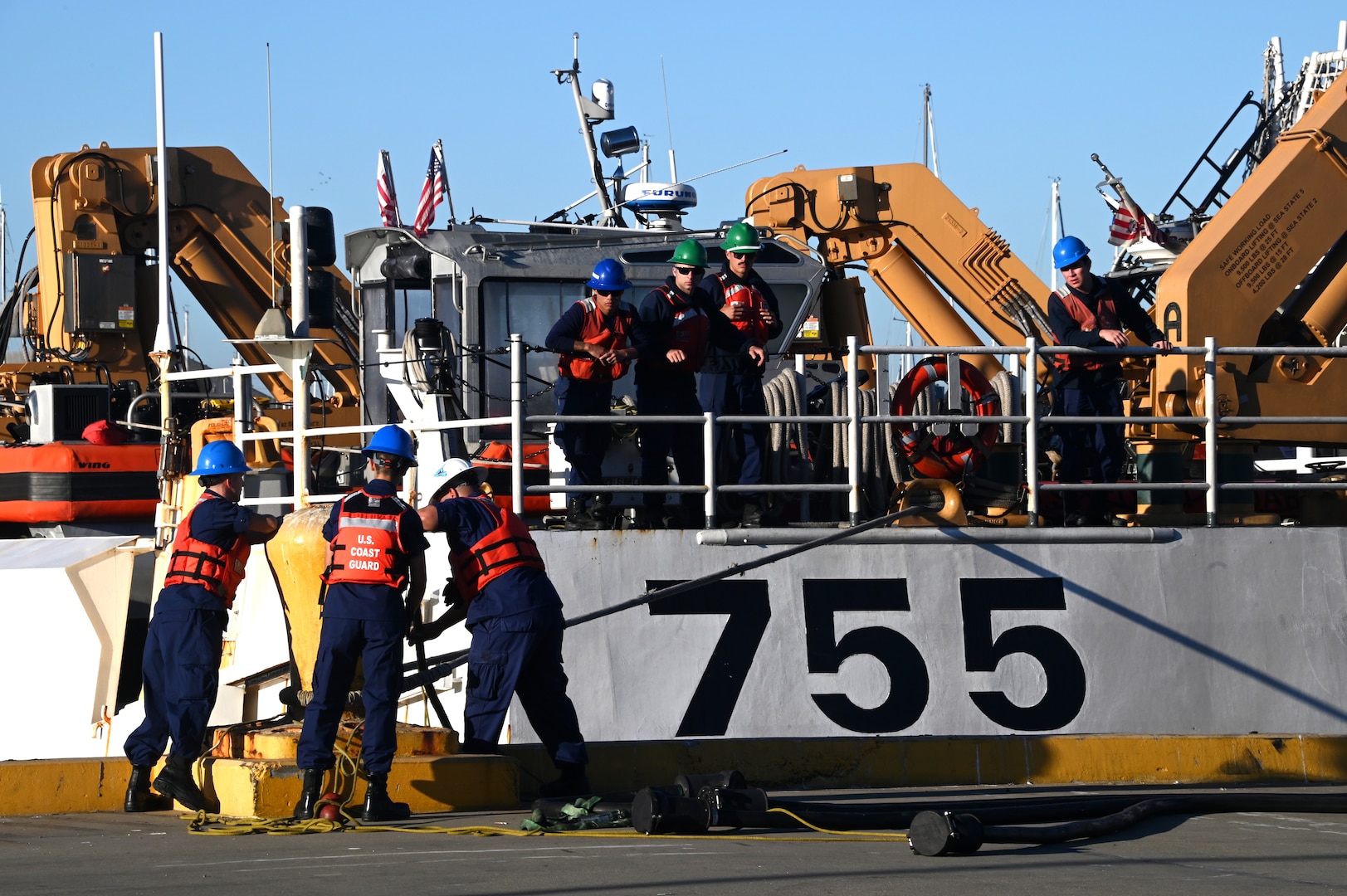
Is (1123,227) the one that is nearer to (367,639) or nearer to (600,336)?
(600,336)

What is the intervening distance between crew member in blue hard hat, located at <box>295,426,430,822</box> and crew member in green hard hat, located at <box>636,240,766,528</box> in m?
2.15

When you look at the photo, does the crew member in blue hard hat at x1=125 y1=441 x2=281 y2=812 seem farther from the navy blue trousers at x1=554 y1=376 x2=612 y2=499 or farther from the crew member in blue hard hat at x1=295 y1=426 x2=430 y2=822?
the navy blue trousers at x1=554 y1=376 x2=612 y2=499

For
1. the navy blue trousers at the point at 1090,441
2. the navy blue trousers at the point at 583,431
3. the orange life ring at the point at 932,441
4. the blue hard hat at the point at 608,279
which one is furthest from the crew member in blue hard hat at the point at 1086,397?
the navy blue trousers at the point at 583,431

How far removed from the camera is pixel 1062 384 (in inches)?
378

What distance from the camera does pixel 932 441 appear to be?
9.73 metres

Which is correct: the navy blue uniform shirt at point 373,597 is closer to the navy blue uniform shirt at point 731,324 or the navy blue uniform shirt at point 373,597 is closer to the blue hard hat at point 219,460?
the blue hard hat at point 219,460

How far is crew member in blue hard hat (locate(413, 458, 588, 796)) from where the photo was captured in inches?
299

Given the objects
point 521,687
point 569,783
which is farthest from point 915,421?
point 569,783

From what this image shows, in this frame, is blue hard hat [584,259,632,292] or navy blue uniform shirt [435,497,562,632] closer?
navy blue uniform shirt [435,497,562,632]

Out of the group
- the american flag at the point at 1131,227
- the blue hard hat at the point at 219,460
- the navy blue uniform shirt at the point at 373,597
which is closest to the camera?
the navy blue uniform shirt at the point at 373,597

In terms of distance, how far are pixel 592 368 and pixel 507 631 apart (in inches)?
Answer: 76.0

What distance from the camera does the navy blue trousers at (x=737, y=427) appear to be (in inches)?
360

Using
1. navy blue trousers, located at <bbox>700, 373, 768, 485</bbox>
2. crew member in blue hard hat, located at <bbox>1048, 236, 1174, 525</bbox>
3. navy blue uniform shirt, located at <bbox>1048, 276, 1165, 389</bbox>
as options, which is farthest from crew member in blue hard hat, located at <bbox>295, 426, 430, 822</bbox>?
navy blue uniform shirt, located at <bbox>1048, 276, 1165, 389</bbox>

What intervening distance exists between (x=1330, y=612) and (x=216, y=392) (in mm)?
13111
